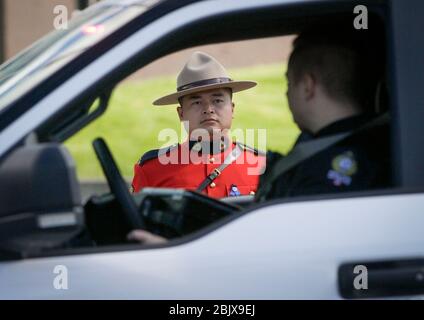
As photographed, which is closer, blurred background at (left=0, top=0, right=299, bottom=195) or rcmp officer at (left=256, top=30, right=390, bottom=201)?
rcmp officer at (left=256, top=30, right=390, bottom=201)

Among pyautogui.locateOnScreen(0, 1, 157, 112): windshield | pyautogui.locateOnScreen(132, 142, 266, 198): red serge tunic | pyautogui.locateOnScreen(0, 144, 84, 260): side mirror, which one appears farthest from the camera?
pyautogui.locateOnScreen(132, 142, 266, 198): red serge tunic

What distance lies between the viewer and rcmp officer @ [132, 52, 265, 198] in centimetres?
373

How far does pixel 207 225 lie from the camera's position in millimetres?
2428

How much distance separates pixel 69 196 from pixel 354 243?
0.69 meters

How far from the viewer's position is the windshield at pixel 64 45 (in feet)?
7.63

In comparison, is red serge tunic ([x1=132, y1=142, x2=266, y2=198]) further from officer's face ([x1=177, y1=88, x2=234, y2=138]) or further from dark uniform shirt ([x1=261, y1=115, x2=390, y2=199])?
dark uniform shirt ([x1=261, y1=115, x2=390, y2=199])

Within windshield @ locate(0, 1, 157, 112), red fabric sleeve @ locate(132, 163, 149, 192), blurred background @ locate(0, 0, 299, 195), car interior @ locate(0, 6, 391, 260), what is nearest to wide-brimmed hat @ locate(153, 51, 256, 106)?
red fabric sleeve @ locate(132, 163, 149, 192)

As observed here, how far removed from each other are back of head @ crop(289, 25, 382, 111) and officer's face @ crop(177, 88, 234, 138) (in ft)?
3.70

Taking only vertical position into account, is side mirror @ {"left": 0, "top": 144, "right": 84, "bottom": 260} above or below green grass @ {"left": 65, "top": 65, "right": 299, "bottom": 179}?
below

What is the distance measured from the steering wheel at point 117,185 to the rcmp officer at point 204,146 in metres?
0.85

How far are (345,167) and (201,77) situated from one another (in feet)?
4.77
